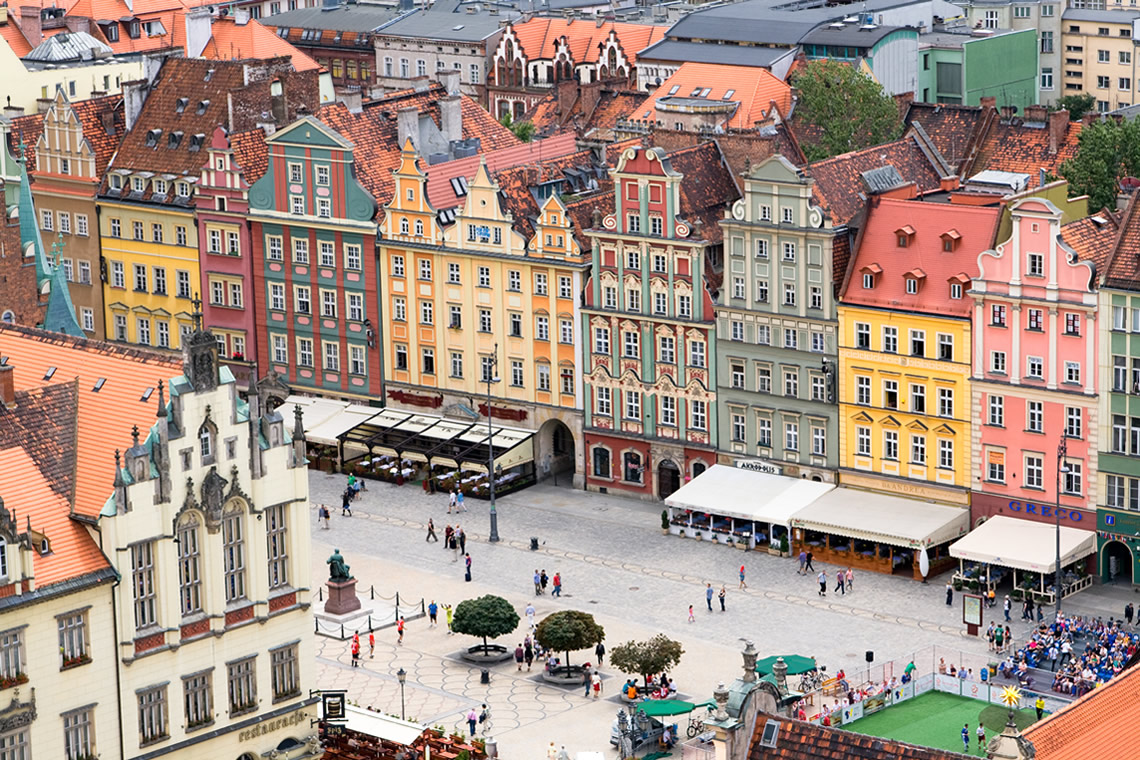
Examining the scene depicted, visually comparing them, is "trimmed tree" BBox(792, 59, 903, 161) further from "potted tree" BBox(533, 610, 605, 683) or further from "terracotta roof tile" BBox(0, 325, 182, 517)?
"terracotta roof tile" BBox(0, 325, 182, 517)

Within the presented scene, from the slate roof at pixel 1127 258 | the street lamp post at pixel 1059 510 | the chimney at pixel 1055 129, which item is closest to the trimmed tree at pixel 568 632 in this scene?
the street lamp post at pixel 1059 510

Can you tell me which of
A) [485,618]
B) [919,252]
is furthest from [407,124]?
[485,618]

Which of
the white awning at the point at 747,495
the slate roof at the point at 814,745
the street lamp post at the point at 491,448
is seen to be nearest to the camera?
the slate roof at the point at 814,745

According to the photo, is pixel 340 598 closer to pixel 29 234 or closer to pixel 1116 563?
pixel 29 234

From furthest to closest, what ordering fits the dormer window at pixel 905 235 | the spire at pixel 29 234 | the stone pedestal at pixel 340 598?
the dormer window at pixel 905 235 < the stone pedestal at pixel 340 598 < the spire at pixel 29 234

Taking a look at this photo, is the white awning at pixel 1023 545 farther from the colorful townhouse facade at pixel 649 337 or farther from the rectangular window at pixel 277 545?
the rectangular window at pixel 277 545

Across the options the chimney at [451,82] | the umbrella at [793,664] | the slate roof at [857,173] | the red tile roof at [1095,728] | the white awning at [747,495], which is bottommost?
the umbrella at [793,664]
